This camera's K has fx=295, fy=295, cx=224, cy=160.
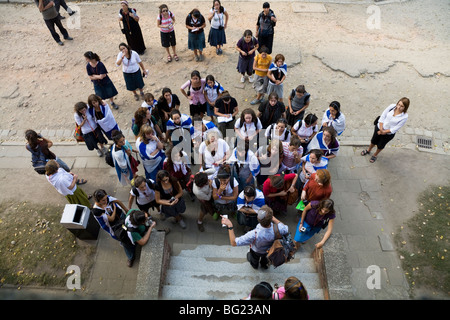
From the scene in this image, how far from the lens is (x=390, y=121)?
657 cm

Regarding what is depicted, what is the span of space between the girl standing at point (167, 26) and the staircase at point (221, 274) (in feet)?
23.4

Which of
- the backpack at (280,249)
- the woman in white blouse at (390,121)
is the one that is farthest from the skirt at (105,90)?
the woman in white blouse at (390,121)

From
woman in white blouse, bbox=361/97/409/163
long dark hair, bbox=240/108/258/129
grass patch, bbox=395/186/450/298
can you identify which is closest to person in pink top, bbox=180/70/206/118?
long dark hair, bbox=240/108/258/129

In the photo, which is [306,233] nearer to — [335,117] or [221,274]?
[221,274]

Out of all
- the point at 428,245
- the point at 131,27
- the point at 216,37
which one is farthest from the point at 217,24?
the point at 428,245

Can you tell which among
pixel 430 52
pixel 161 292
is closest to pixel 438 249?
pixel 161 292

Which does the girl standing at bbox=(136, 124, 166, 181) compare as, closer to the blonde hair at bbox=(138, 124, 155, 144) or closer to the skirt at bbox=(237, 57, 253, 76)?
the blonde hair at bbox=(138, 124, 155, 144)

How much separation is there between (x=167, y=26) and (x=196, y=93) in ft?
12.0

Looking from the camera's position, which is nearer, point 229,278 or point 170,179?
point 229,278

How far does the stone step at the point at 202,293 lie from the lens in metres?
4.63

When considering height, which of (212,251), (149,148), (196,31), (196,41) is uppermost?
(196,31)

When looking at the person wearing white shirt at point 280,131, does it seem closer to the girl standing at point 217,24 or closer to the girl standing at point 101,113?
the girl standing at point 101,113

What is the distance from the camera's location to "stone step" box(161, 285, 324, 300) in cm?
463
